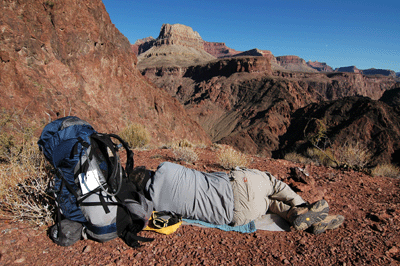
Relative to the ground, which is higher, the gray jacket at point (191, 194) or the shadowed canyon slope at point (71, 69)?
the shadowed canyon slope at point (71, 69)

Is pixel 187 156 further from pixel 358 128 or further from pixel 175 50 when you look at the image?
pixel 175 50

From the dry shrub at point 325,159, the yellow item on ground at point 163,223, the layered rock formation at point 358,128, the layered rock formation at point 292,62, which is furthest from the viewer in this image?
the layered rock formation at point 292,62

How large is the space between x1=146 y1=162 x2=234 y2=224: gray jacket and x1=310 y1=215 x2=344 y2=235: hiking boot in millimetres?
1021

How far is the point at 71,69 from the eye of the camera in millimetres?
16688

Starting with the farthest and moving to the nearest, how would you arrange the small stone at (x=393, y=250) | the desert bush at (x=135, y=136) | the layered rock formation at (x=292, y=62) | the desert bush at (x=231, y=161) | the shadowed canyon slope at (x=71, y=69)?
the layered rock formation at (x=292, y=62) → the shadowed canyon slope at (x=71, y=69) → the desert bush at (x=135, y=136) → the desert bush at (x=231, y=161) → the small stone at (x=393, y=250)

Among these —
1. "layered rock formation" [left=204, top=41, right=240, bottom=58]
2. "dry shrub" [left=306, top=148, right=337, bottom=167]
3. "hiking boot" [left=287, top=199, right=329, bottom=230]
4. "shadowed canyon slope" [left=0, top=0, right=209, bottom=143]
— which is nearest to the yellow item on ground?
"hiking boot" [left=287, top=199, right=329, bottom=230]

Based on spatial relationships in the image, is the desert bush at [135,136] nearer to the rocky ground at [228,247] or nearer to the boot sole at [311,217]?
the rocky ground at [228,247]

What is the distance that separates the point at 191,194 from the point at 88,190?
1.11m

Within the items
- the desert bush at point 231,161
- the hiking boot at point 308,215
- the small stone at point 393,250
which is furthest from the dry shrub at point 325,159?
the small stone at point 393,250

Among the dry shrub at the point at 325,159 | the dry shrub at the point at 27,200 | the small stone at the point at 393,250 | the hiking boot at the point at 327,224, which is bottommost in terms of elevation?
the dry shrub at the point at 325,159

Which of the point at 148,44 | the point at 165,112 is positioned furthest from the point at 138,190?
Result: the point at 148,44

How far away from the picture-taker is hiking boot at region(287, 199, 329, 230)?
2846 millimetres

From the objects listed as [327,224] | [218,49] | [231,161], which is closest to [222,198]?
[327,224]

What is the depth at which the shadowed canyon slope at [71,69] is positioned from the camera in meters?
12.5
